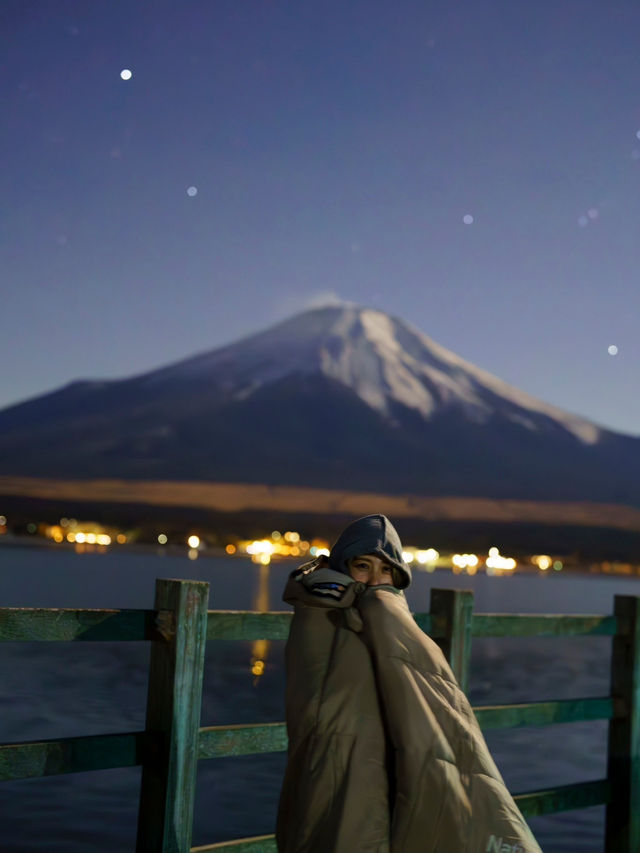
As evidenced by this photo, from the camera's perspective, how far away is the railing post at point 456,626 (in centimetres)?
536

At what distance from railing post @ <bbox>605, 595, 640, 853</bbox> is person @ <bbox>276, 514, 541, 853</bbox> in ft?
11.6

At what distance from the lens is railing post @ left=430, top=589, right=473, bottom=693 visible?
5363mm

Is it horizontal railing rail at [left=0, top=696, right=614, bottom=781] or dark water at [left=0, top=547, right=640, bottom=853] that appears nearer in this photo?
horizontal railing rail at [left=0, top=696, right=614, bottom=781]

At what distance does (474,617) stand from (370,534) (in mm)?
2392

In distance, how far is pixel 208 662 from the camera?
3250 cm

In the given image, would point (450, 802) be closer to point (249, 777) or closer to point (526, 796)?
point (526, 796)

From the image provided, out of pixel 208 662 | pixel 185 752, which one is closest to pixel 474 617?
pixel 185 752

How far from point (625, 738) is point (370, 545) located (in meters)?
3.75

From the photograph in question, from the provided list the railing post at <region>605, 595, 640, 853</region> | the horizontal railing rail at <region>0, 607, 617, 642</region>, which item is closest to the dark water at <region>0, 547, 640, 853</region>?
the railing post at <region>605, 595, 640, 853</region>

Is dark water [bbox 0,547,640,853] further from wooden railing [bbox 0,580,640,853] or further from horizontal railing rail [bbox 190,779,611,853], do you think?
wooden railing [bbox 0,580,640,853]

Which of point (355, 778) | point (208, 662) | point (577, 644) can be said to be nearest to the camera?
point (355, 778)

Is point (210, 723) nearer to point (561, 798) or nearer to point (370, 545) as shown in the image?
point (561, 798)

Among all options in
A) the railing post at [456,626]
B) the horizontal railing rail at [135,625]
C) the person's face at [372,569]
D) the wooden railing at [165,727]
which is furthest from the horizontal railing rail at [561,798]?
the person's face at [372,569]

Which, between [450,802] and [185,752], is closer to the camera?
[450,802]
